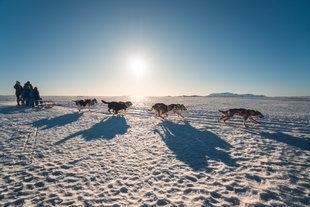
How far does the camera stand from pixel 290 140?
680cm

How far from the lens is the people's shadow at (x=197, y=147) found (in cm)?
473

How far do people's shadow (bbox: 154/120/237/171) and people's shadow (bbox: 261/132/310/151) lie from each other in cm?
295

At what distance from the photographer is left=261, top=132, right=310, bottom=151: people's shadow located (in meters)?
6.15

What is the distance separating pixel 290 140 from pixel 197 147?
5.05 metres

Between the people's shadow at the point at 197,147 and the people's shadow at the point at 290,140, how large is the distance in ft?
9.68

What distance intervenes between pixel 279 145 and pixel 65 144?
386 inches

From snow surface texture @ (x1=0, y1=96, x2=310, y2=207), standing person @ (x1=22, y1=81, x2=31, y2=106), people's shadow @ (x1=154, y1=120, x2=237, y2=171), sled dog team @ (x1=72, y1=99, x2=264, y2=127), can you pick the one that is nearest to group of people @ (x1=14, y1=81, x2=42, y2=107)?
standing person @ (x1=22, y1=81, x2=31, y2=106)

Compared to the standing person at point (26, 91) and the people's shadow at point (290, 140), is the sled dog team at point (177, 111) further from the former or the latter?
the standing person at point (26, 91)

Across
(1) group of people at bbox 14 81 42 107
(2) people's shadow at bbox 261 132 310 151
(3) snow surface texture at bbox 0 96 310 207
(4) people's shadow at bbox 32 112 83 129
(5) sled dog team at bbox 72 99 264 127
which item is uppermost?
(1) group of people at bbox 14 81 42 107

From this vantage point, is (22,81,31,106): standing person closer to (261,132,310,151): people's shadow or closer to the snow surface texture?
the snow surface texture

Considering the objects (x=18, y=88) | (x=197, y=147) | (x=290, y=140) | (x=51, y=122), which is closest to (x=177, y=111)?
(x=197, y=147)

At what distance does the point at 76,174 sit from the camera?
3.87m

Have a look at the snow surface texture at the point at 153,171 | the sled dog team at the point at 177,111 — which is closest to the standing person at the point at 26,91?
the sled dog team at the point at 177,111

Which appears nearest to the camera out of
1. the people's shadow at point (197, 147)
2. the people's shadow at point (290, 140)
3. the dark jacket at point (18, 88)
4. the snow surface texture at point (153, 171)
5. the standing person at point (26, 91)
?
the snow surface texture at point (153, 171)
